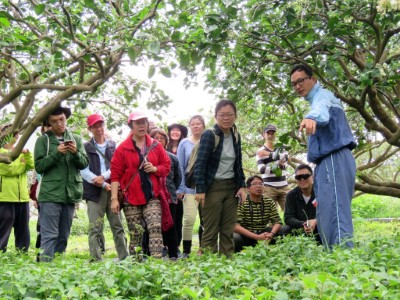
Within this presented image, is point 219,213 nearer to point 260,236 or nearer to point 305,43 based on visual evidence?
point 260,236

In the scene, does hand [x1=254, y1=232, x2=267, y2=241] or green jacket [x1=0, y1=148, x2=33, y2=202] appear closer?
green jacket [x1=0, y1=148, x2=33, y2=202]

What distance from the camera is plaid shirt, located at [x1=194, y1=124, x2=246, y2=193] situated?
5426mm

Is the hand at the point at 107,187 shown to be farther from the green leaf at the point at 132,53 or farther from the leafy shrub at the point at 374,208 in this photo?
the leafy shrub at the point at 374,208

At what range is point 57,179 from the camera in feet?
18.2

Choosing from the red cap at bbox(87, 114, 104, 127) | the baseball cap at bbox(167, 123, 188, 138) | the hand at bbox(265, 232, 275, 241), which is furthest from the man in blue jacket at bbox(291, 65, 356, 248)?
the baseball cap at bbox(167, 123, 188, 138)

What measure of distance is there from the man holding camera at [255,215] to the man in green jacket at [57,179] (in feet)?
6.83

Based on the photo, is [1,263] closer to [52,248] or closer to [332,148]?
[52,248]

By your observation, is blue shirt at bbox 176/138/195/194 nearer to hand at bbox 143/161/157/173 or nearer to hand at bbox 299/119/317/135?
hand at bbox 143/161/157/173

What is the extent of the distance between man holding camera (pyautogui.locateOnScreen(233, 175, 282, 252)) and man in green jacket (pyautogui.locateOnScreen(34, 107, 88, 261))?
2.08 metres

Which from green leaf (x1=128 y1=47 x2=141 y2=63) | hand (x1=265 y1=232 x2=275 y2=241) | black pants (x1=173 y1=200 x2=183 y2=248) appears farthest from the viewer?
black pants (x1=173 y1=200 x2=183 y2=248)

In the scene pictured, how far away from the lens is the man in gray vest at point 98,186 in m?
6.46

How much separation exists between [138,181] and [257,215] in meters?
1.79

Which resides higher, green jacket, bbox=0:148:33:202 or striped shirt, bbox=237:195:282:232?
green jacket, bbox=0:148:33:202

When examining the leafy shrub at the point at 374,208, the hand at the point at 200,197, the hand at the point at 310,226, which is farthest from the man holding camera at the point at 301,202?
the leafy shrub at the point at 374,208
